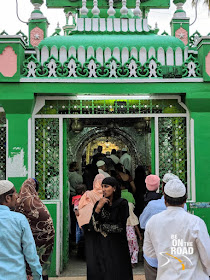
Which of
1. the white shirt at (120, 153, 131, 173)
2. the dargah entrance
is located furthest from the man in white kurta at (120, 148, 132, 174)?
the dargah entrance

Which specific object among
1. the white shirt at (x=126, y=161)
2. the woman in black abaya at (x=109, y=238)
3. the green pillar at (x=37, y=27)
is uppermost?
the green pillar at (x=37, y=27)

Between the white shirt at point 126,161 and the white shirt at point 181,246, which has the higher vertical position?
the white shirt at point 126,161

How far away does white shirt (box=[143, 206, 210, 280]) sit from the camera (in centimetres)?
316

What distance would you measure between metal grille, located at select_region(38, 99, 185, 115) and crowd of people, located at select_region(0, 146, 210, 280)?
1.38m

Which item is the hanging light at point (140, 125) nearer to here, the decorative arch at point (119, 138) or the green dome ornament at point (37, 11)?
the decorative arch at point (119, 138)

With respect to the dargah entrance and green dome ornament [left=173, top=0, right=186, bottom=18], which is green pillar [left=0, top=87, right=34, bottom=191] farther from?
green dome ornament [left=173, top=0, right=186, bottom=18]

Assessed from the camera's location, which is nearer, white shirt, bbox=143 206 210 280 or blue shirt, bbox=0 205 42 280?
white shirt, bbox=143 206 210 280

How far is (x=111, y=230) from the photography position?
4949mm

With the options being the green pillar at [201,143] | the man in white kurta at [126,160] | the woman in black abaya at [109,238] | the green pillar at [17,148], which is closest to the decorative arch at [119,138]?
the man in white kurta at [126,160]

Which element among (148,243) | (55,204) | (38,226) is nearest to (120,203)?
(38,226)

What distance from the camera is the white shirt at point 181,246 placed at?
10.4 ft

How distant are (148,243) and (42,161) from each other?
3.84 m

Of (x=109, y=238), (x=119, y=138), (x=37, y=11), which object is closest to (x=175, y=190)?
(x=109, y=238)

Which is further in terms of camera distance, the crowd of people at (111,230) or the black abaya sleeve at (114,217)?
the black abaya sleeve at (114,217)
